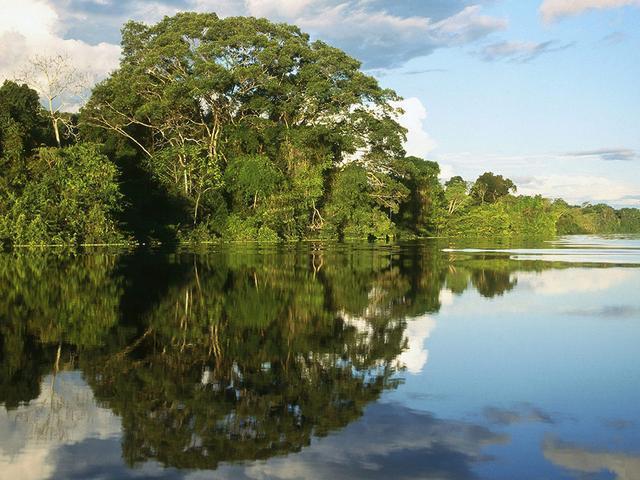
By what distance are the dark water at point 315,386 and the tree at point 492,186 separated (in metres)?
101

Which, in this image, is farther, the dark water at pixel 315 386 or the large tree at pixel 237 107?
the large tree at pixel 237 107

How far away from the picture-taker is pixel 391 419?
20.4ft

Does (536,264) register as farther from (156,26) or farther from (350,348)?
(156,26)

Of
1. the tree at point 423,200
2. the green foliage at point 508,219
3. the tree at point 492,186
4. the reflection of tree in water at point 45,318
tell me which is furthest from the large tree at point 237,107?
the tree at point 492,186

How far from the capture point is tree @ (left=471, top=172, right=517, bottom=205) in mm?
114312

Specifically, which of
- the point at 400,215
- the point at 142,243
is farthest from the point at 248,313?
the point at 400,215

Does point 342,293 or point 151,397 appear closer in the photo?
point 151,397

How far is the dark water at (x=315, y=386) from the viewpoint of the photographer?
520 cm

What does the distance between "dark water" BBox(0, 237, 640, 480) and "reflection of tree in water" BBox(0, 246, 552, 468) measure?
4cm

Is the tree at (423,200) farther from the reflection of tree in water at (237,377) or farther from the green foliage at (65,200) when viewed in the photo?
the reflection of tree in water at (237,377)

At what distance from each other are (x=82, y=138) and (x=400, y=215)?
36.5 m

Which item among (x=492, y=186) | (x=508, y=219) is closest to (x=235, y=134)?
(x=508, y=219)

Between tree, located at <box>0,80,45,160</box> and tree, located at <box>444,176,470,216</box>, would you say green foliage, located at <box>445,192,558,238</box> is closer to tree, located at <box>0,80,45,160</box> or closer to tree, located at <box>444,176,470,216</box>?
tree, located at <box>444,176,470,216</box>

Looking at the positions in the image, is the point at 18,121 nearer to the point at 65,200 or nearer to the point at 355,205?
the point at 65,200
